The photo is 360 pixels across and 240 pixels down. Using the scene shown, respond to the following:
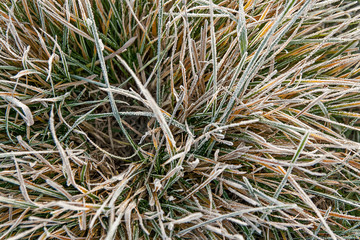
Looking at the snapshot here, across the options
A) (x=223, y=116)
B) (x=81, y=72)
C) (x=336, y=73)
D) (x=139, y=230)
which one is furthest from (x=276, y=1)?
(x=139, y=230)

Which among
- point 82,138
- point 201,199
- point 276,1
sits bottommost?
point 201,199

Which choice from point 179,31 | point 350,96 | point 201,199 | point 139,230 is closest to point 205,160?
point 201,199

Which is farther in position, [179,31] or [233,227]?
[179,31]

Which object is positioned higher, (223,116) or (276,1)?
(276,1)

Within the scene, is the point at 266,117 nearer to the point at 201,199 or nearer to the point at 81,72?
the point at 201,199

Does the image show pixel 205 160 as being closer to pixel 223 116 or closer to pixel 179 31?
pixel 223 116

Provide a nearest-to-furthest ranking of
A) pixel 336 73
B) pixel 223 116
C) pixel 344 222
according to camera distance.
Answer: pixel 223 116 → pixel 344 222 → pixel 336 73

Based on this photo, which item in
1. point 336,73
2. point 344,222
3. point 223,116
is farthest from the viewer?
point 336,73
